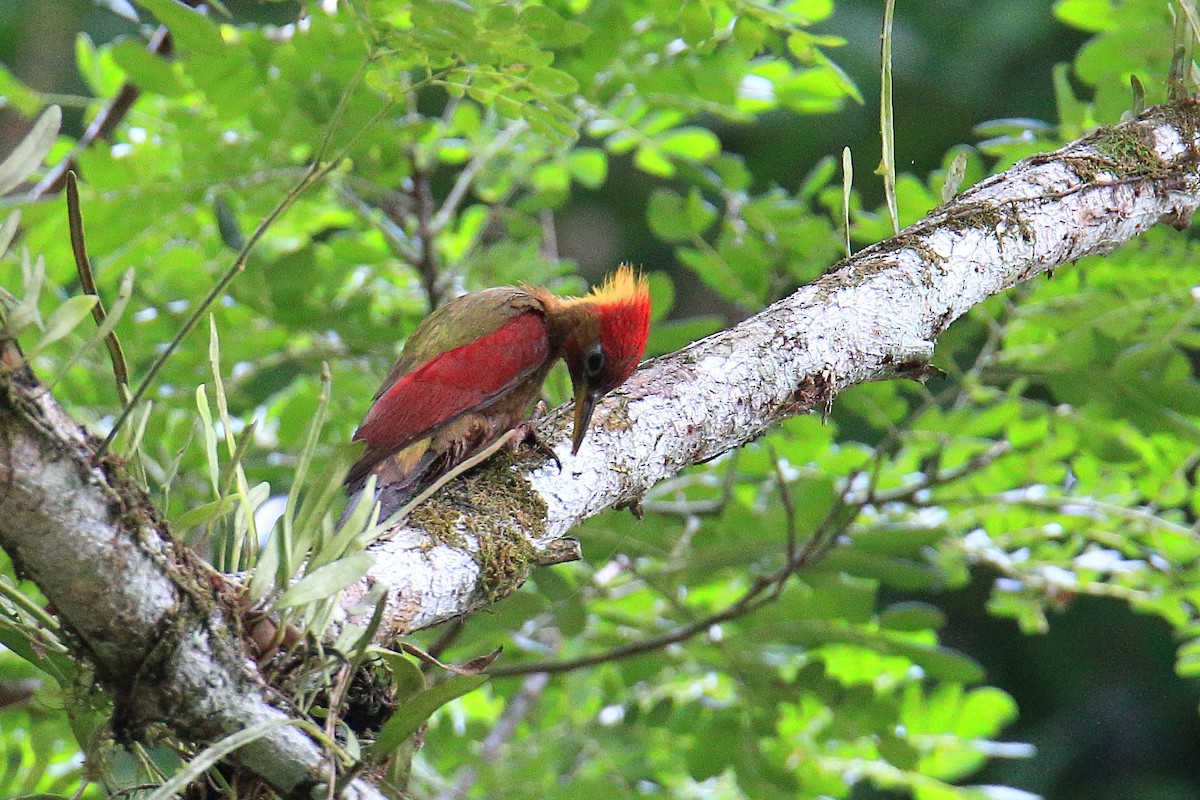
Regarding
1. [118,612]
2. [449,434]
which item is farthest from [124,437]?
[449,434]

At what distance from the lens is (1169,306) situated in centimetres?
325

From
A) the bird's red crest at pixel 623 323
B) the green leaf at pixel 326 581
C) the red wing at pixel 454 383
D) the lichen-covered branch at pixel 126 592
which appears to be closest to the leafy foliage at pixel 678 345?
the bird's red crest at pixel 623 323

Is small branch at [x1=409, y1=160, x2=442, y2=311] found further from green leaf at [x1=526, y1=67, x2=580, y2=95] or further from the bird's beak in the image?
the bird's beak

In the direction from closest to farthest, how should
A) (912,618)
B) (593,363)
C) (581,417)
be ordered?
(581,417), (593,363), (912,618)

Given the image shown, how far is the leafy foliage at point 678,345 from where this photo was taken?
10.3 feet

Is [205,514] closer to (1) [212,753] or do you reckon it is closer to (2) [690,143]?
(1) [212,753]

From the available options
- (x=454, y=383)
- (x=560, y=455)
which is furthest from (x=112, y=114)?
(x=560, y=455)

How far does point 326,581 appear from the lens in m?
1.43

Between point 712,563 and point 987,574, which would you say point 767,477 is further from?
point 987,574

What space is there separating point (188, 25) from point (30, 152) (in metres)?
1.25

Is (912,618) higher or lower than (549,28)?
lower

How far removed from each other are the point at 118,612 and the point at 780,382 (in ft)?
3.75

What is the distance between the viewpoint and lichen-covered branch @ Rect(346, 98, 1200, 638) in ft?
6.03

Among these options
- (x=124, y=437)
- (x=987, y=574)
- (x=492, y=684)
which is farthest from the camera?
(x=987, y=574)
